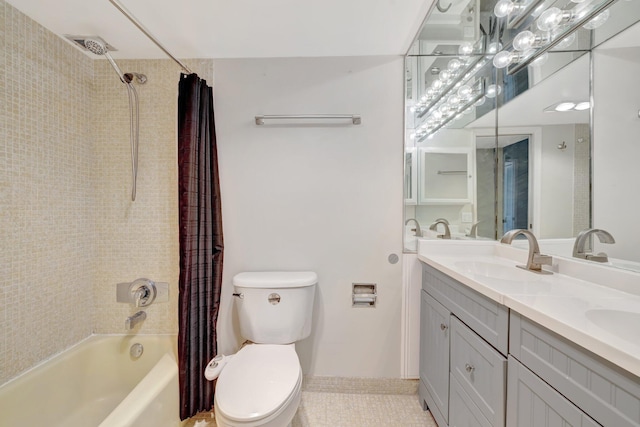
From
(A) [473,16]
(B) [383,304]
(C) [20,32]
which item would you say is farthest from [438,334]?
(C) [20,32]

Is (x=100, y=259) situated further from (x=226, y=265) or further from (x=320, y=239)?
(x=320, y=239)

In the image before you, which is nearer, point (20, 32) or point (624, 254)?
point (624, 254)

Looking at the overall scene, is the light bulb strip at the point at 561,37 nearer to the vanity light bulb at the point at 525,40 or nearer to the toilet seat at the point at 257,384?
the vanity light bulb at the point at 525,40

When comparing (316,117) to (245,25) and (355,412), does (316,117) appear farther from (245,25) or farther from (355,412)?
(355,412)

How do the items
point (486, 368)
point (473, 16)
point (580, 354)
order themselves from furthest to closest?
point (473, 16), point (486, 368), point (580, 354)

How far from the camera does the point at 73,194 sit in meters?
1.44

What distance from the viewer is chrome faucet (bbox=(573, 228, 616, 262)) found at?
1.00 m

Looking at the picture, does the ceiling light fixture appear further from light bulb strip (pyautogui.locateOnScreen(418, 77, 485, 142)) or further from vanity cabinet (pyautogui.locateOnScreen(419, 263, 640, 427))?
vanity cabinet (pyautogui.locateOnScreen(419, 263, 640, 427))

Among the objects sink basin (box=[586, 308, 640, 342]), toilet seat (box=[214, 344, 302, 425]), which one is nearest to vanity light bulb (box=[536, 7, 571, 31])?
sink basin (box=[586, 308, 640, 342])

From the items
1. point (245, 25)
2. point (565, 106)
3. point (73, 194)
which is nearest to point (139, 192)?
point (73, 194)

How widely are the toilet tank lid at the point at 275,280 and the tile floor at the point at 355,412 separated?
75 cm

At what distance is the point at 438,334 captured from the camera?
129 centimetres

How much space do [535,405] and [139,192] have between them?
2.11 metres

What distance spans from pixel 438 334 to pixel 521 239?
760mm
